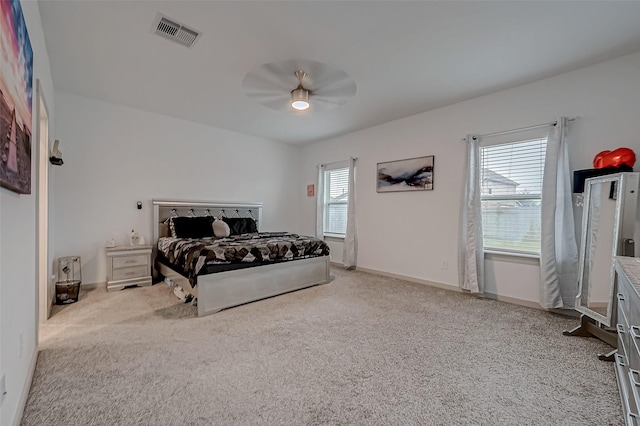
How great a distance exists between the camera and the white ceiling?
6.81 ft

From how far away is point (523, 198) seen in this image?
335 cm

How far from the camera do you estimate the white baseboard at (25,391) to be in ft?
4.59

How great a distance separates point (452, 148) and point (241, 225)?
3.68 m

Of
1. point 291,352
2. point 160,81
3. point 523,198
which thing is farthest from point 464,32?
point 160,81

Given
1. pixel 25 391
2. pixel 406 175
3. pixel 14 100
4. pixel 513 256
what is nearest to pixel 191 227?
pixel 25 391

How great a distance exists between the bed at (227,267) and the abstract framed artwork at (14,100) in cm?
167

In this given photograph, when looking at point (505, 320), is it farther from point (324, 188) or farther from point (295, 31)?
point (324, 188)

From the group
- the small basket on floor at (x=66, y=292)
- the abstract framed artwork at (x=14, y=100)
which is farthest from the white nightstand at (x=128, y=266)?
the abstract framed artwork at (x=14, y=100)

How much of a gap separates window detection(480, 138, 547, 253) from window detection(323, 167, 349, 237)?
2448mm

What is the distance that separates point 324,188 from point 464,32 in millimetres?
3895

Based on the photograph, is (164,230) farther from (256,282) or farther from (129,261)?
(256,282)

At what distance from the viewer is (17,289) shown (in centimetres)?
148

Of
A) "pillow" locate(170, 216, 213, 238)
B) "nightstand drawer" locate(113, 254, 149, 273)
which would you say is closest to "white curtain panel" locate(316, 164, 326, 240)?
"pillow" locate(170, 216, 213, 238)

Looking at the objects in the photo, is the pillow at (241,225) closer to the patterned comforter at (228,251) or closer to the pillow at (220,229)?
the pillow at (220,229)
